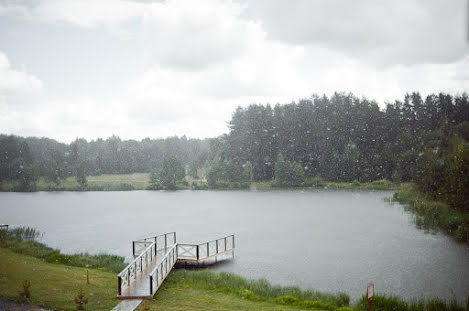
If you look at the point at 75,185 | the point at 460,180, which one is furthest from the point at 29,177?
the point at 460,180

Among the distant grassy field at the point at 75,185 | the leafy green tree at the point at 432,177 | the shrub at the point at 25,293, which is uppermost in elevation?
the leafy green tree at the point at 432,177

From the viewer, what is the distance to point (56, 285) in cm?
1572

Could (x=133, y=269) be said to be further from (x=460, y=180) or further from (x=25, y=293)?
(x=460, y=180)

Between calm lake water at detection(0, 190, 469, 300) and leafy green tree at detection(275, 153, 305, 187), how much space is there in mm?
26268

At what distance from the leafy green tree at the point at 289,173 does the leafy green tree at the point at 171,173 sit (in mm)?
27451

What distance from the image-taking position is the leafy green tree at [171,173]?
95.0 m

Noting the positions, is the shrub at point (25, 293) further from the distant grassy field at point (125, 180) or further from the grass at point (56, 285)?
the distant grassy field at point (125, 180)

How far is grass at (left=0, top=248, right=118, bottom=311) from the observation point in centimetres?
1353

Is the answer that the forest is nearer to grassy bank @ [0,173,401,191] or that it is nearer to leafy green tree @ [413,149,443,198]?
grassy bank @ [0,173,401,191]

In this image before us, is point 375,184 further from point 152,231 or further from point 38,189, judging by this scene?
point 38,189

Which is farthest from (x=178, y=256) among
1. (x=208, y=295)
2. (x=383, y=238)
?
(x=383, y=238)

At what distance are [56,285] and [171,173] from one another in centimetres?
8038

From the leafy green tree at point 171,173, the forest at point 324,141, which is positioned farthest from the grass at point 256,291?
the leafy green tree at point 171,173

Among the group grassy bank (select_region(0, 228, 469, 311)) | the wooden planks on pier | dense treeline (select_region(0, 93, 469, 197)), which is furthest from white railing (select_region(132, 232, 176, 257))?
dense treeline (select_region(0, 93, 469, 197))
